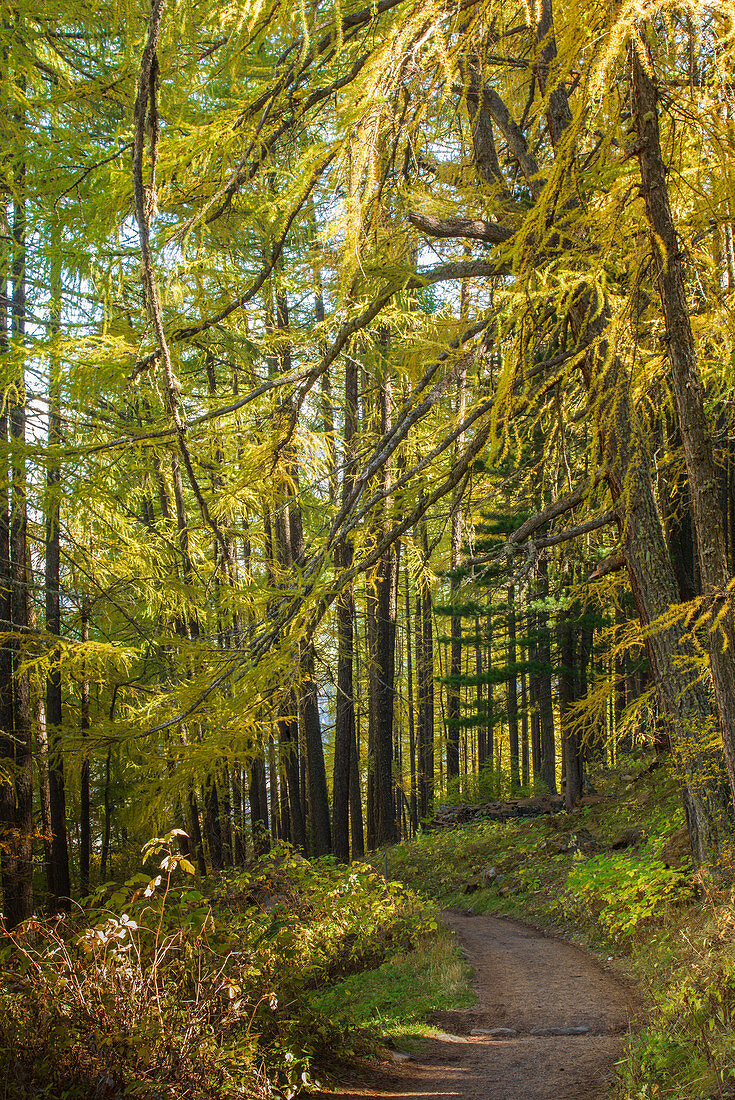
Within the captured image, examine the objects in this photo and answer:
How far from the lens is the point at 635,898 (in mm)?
7672

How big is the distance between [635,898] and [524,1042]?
276 cm

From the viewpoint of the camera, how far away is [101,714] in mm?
14375

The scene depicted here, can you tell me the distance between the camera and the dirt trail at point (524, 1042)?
4.52m

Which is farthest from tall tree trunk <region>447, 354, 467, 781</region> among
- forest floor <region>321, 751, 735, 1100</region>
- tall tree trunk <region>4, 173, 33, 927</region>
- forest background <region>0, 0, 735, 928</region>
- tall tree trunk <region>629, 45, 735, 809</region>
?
Result: tall tree trunk <region>4, 173, 33, 927</region>

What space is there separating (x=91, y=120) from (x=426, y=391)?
4.35 metres

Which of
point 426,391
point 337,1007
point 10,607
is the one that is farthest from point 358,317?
point 10,607

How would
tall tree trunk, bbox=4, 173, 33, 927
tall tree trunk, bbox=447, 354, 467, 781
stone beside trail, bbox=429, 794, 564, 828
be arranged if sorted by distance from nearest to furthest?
tall tree trunk, bbox=447, 354, 467, 781
tall tree trunk, bbox=4, 173, 33, 927
stone beside trail, bbox=429, 794, 564, 828

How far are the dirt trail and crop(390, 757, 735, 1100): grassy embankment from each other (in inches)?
12.9

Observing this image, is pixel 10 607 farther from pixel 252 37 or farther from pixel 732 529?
pixel 732 529

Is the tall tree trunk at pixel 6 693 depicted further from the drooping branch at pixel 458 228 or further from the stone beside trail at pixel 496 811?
the stone beside trail at pixel 496 811

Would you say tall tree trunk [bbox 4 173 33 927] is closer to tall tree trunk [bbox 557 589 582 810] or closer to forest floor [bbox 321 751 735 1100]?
forest floor [bbox 321 751 735 1100]

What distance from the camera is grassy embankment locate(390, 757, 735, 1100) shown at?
3881 millimetres

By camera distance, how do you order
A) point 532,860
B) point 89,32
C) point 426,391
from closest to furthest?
point 426,391, point 89,32, point 532,860

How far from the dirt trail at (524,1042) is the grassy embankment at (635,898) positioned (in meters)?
0.33
